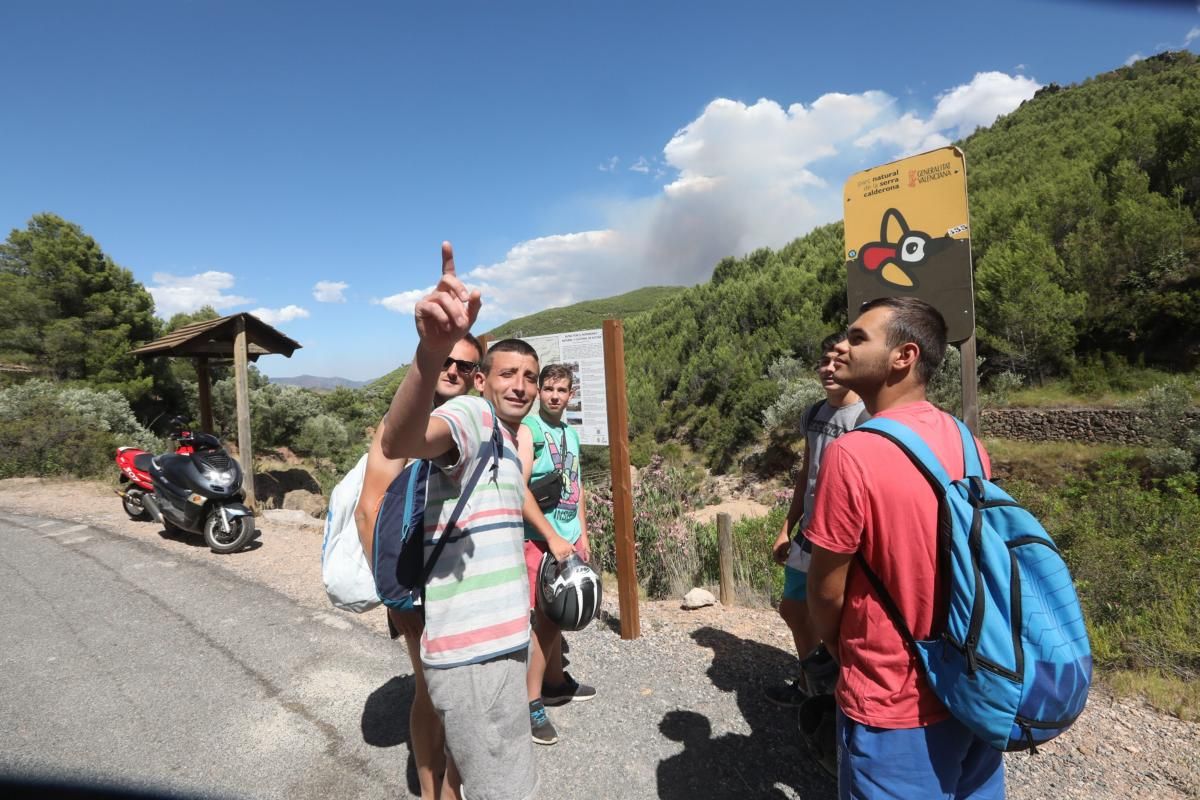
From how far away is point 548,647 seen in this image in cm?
272

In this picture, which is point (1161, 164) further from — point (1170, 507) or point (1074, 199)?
point (1170, 507)

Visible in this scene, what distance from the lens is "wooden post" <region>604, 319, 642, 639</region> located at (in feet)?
11.8

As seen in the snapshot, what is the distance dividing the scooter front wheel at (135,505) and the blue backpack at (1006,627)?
29.6ft

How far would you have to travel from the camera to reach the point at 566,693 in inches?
118

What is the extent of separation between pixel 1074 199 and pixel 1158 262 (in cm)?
327

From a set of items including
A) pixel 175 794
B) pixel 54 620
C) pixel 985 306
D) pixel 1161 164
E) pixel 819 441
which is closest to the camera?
pixel 175 794

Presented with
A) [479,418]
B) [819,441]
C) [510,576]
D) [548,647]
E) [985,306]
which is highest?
[985,306]

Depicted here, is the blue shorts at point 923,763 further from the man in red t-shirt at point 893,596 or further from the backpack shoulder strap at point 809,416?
the backpack shoulder strap at point 809,416

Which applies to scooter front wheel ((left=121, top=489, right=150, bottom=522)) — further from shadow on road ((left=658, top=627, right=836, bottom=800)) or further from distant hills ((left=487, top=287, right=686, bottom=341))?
distant hills ((left=487, top=287, right=686, bottom=341))

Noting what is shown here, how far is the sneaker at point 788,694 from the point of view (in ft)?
9.28

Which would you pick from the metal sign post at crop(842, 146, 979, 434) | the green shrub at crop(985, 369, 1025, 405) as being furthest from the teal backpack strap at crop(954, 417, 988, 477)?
the green shrub at crop(985, 369, 1025, 405)

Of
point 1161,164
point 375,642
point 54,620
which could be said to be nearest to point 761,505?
point 375,642

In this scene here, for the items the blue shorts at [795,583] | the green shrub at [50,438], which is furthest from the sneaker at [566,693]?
the green shrub at [50,438]

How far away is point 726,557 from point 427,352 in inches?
145
